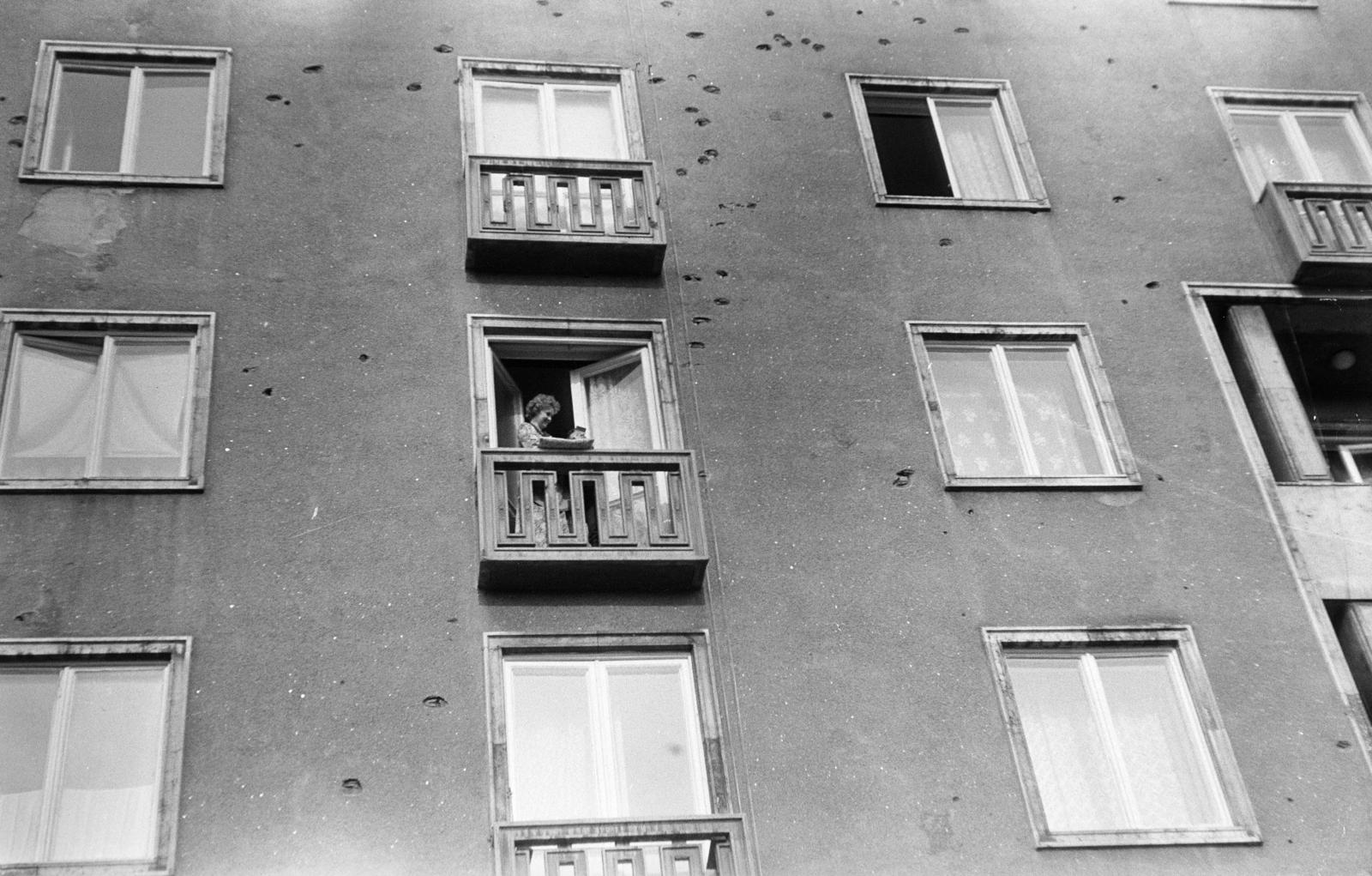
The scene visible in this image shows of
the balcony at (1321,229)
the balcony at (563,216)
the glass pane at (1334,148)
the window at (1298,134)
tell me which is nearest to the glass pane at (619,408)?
the balcony at (563,216)

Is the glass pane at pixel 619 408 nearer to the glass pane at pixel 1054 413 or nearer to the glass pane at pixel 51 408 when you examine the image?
the glass pane at pixel 1054 413

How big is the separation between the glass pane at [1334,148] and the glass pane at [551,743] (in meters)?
10.9

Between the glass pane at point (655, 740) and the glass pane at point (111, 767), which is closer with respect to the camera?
the glass pane at point (111, 767)

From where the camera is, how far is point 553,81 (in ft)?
57.0

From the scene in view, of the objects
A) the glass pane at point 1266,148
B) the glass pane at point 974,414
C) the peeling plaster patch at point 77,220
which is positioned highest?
the glass pane at point 1266,148

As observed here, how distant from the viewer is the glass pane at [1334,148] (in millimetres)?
18281

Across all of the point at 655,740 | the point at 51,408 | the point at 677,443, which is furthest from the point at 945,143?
the point at 51,408

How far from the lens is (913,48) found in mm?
18406

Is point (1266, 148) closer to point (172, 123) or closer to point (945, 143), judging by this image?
point (945, 143)

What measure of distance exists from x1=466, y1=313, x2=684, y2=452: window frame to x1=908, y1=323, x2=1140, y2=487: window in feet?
8.21

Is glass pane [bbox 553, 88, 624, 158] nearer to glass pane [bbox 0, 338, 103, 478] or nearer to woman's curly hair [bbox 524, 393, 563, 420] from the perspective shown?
woman's curly hair [bbox 524, 393, 563, 420]

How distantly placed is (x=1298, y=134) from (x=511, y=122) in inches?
358

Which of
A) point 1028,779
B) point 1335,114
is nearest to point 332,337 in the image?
point 1028,779

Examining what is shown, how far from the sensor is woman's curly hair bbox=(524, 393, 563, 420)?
14898 millimetres
